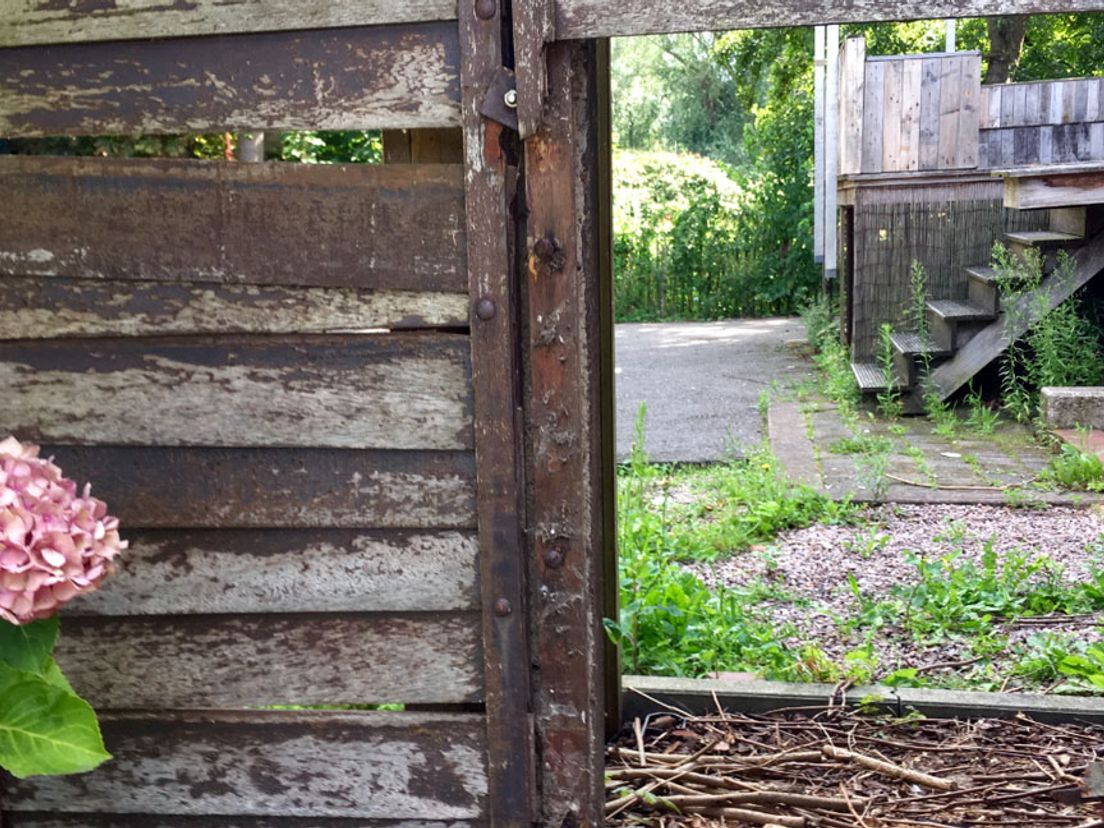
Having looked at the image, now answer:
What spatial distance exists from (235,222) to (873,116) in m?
7.21

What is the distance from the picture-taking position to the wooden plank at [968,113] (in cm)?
845

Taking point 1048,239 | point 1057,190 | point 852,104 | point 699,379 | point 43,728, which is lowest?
point 699,379

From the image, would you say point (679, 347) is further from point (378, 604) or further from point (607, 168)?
point (378, 604)

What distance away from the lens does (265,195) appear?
2096 millimetres

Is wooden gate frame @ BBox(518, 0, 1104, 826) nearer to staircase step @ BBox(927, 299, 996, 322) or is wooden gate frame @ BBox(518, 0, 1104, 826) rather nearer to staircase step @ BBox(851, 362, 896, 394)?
staircase step @ BBox(851, 362, 896, 394)

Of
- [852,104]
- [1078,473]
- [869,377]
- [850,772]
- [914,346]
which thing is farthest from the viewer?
[852,104]

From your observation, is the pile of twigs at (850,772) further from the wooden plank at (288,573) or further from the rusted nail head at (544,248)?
the rusted nail head at (544,248)

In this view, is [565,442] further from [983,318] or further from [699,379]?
[699,379]

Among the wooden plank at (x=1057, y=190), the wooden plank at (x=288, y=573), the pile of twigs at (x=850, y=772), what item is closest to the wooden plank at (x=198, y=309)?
the wooden plank at (x=288, y=573)

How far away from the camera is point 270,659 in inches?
87.5

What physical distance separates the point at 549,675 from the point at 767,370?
26.9 ft

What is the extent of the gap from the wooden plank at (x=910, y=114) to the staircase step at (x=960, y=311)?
104 centimetres

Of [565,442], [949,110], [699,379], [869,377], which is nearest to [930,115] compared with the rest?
[949,110]

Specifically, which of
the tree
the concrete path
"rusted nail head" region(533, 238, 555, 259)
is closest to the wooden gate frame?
"rusted nail head" region(533, 238, 555, 259)
